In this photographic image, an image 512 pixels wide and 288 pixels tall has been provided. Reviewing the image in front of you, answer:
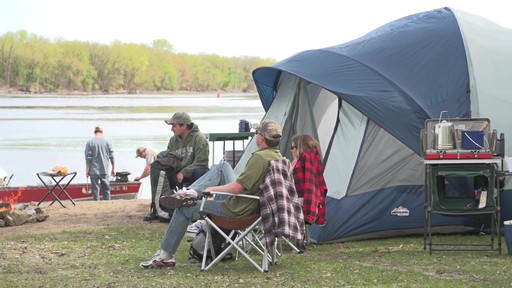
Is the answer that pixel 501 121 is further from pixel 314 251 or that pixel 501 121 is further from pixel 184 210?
pixel 184 210

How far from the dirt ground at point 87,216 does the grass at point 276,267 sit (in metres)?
1.06

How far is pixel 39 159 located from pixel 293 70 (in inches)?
759

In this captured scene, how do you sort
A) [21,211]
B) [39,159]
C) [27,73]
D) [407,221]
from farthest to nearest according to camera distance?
1. [27,73]
2. [39,159]
3. [21,211]
4. [407,221]

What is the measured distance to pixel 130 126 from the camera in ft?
Result: 134

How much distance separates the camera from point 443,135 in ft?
22.8

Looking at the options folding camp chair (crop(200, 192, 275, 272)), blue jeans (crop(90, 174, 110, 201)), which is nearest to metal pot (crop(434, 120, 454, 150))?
folding camp chair (crop(200, 192, 275, 272))

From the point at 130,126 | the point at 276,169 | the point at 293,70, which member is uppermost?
the point at 293,70

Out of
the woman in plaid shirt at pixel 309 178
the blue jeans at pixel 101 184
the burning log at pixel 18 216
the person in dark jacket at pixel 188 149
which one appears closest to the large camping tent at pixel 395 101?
the woman in plaid shirt at pixel 309 178

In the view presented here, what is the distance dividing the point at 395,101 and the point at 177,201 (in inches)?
89.0

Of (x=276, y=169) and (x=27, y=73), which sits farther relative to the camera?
(x=27, y=73)

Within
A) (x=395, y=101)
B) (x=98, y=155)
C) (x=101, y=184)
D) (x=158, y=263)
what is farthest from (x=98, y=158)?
(x=158, y=263)

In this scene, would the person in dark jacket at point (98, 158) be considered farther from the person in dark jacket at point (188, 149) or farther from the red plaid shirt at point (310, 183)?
the red plaid shirt at point (310, 183)

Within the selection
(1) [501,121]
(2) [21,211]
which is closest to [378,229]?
(1) [501,121]

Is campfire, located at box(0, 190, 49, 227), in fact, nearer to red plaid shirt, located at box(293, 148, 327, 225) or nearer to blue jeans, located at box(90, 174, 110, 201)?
blue jeans, located at box(90, 174, 110, 201)
